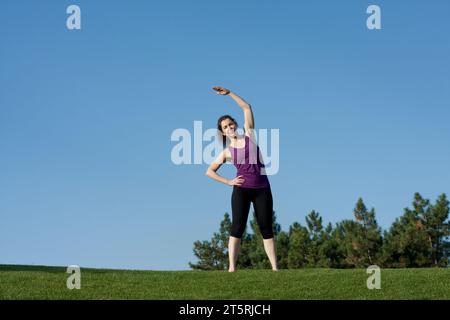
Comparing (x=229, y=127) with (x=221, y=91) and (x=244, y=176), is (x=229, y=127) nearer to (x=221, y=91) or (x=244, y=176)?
(x=221, y=91)

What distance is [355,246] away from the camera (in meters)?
45.2

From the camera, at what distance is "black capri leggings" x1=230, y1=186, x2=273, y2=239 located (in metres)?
12.2

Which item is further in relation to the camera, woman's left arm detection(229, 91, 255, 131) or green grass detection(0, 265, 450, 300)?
woman's left arm detection(229, 91, 255, 131)

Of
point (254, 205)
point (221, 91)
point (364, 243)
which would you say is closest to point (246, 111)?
point (221, 91)

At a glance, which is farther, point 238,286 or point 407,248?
point 407,248

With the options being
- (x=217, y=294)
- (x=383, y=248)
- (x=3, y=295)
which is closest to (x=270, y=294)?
(x=217, y=294)

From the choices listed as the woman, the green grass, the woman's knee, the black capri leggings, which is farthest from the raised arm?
the green grass

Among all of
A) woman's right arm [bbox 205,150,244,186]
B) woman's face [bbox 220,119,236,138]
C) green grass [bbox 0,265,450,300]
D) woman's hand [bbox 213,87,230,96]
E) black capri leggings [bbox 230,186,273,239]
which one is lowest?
green grass [bbox 0,265,450,300]

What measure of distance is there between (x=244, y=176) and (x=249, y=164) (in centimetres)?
26

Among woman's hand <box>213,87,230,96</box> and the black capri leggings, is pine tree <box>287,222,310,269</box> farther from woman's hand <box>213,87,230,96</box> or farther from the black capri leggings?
woman's hand <box>213,87,230,96</box>

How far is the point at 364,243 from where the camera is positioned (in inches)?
1764

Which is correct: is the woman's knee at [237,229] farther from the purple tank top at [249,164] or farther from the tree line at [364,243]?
the tree line at [364,243]
